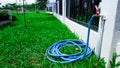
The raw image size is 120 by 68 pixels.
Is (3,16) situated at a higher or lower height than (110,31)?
higher

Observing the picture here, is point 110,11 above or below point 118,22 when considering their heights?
above

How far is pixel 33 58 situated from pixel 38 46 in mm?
1127

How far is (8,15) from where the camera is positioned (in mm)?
13641

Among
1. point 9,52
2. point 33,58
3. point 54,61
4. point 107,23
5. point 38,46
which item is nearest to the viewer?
point 107,23

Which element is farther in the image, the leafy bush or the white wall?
the leafy bush

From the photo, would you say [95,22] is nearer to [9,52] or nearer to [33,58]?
[33,58]

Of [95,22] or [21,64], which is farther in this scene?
[95,22]

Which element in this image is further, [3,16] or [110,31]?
[3,16]

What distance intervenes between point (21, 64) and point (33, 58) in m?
0.50

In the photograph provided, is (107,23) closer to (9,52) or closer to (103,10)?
(103,10)

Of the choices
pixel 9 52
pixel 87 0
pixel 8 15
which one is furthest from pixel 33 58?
pixel 8 15

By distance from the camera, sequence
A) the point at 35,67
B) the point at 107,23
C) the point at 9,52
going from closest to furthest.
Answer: the point at 107,23 → the point at 35,67 → the point at 9,52

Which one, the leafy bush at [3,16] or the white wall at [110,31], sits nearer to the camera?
the white wall at [110,31]

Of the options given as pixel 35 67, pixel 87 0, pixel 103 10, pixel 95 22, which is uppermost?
pixel 87 0
